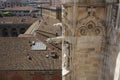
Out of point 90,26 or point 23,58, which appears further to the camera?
point 23,58

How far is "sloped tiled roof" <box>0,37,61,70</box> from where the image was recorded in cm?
2369

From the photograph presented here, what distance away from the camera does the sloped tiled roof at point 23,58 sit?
23.7 m

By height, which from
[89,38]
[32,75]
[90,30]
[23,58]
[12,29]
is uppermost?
[90,30]

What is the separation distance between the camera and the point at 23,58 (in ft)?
81.8

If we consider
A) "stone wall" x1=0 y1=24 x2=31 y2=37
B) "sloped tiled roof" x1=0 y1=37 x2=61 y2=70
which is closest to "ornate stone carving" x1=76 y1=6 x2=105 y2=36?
"sloped tiled roof" x1=0 y1=37 x2=61 y2=70

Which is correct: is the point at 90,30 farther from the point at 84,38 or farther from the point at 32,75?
the point at 32,75

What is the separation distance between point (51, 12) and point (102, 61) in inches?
2196

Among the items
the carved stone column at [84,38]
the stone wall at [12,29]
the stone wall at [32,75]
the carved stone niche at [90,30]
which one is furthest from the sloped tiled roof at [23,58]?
the stone wall at [12,29]

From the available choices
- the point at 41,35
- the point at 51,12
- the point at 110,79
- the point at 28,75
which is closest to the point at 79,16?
the point at 110,79

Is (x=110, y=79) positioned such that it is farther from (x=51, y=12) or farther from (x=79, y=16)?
(x=51, y=12)

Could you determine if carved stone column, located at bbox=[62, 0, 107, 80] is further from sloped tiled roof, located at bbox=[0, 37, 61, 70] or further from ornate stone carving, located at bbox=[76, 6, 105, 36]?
sloped tiled roof, located at bbox=[0, 37, 61, 70]

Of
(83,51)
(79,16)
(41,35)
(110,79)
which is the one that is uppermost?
(79,16)

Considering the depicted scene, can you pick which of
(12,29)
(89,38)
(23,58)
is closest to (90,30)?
(89,38)

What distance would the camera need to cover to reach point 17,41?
92.3 feet
